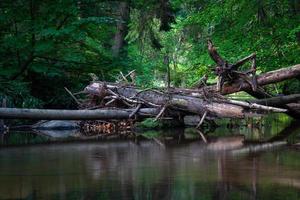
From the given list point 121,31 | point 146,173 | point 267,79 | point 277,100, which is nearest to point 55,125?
point 267,79

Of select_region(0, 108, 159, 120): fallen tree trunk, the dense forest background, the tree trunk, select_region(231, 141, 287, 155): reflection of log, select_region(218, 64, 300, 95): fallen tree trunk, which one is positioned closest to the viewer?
select_region(231, 141, 287, 155): reflection of log

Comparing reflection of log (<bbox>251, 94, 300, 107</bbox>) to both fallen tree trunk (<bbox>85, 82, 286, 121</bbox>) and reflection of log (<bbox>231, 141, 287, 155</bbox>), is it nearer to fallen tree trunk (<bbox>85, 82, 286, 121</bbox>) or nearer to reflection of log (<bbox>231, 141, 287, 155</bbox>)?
fallen tree trunk (<bbox>85, 82, 286, 121</bbox>)

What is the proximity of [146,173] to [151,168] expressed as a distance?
446mm

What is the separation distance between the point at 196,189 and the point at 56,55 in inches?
487

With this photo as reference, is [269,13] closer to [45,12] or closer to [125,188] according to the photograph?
[45,12]

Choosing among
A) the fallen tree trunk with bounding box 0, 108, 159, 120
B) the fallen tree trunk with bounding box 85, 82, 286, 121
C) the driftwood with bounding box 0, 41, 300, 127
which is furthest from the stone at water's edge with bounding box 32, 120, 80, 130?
the fallen tree trunk with bounding box 0, 108, 159, 120

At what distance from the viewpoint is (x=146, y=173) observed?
6.23 metres

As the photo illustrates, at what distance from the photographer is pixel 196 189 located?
16.8 ft

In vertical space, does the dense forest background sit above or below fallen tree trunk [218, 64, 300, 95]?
above

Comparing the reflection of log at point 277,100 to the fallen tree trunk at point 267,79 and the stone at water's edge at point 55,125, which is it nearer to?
the fallen tree trunk at point 267,79

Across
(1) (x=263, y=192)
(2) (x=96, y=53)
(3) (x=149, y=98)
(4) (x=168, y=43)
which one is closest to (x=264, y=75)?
(3) (x=149, y=98)

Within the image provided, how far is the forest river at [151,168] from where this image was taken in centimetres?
501

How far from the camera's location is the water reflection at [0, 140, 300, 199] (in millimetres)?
4961

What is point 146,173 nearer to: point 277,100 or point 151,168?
point 151,168
